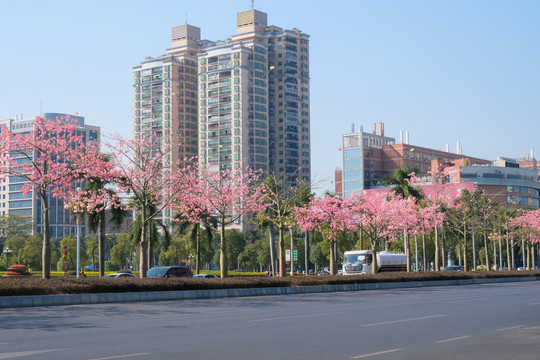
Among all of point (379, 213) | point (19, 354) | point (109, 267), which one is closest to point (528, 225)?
point (379, 213)

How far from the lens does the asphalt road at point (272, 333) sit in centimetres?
1245

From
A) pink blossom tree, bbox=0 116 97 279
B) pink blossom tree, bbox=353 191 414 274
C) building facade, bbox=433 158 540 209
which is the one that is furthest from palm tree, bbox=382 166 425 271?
building facade, bbox=433 158 540 209

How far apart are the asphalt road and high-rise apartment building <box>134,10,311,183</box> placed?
149 metres

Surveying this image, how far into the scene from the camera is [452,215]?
7400 cm

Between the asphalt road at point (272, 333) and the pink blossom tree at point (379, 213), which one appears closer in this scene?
the asphalt road at point (272, 333)

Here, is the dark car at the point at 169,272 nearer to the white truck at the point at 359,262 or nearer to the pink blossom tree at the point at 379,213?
the pink blossom tree at the point at 379,213

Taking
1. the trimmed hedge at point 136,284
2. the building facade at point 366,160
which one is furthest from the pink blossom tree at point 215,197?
the building facade at point 366,160

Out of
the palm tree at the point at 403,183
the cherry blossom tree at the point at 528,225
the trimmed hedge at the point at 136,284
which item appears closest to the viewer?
the trimmed hedge at the point at 136,284

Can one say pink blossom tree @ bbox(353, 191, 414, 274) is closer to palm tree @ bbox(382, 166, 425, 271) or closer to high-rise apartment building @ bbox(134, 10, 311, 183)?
palm tree @ bbox(382, 166, 425, 271)

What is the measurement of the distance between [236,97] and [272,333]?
16005 cm

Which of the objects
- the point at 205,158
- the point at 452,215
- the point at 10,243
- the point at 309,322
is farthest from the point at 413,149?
the point at 309,322

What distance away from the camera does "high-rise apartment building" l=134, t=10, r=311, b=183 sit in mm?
175000

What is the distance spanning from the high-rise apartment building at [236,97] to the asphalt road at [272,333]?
489ft

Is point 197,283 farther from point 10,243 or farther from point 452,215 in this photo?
point 10,243
